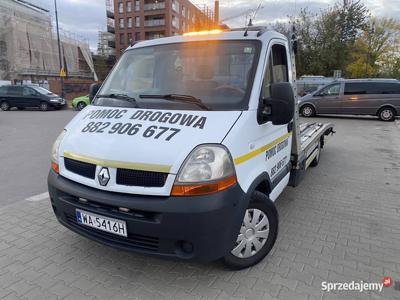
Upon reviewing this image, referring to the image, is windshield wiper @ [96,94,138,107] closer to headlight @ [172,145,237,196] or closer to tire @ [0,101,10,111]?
headlight @ [172,145,237,196]

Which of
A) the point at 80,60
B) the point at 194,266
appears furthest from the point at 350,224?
the point at 80,60

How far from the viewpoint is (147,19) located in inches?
2351

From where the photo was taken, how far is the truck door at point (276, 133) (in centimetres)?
298

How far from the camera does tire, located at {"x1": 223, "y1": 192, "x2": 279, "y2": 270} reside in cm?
272

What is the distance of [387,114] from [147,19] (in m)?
55.0

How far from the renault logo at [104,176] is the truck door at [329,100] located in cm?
1435

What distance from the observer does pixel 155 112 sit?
2742mm

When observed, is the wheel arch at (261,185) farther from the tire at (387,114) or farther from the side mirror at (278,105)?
the tire at (387,114)

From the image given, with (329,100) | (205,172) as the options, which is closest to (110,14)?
(329,100)

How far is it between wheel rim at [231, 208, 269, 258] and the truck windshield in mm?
994

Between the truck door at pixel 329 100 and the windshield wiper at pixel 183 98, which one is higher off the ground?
the windshield wiper at pixel 183 98

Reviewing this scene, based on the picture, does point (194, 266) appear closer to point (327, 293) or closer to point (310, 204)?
point (327, 293)

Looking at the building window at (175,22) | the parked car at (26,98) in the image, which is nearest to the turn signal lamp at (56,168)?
the parked car at (26,98)

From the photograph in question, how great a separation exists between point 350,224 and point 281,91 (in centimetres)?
218
